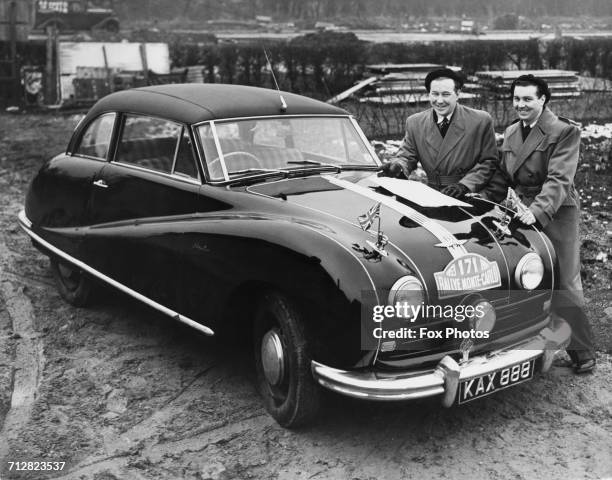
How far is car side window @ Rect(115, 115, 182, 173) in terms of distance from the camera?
16.2ft

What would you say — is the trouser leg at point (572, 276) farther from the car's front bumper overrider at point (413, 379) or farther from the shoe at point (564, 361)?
the car's front bumper overrider at point (413, 379)

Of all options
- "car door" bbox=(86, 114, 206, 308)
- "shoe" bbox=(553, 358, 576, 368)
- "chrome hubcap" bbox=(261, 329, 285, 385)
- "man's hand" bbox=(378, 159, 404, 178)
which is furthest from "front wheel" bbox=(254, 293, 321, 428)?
"shoe" bbox=(553, 358, 576, 368)

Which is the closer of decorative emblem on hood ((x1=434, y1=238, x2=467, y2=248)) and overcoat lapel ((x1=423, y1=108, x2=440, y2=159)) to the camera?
decorative emblem on hood ((x1=434, y1=238, x2=467, y2=248))

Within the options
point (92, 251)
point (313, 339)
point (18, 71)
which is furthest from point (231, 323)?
point (18, 71)

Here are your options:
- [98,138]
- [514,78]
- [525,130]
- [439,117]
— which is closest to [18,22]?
[514,78]

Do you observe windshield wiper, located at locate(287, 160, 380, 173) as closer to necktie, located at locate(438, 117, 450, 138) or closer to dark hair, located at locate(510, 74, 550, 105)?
necktie, located at locate(438, 117, 450, 138)

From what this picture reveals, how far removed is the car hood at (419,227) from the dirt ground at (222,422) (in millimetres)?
785

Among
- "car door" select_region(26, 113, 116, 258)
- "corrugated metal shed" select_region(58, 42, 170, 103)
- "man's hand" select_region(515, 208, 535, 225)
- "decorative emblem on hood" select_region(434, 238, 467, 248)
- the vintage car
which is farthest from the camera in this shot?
"corrugated metal shed" select_region(58, 42, 170, 103)

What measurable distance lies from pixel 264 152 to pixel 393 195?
35.7 inches

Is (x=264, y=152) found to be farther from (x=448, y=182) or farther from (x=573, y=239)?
(x=573, y=239)

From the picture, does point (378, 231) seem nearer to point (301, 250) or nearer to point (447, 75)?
point (301, 250)

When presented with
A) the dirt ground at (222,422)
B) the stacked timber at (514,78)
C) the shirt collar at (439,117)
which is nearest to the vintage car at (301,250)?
the dirt ground at (222,422)

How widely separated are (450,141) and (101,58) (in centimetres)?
1293

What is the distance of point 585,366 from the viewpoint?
463cm
